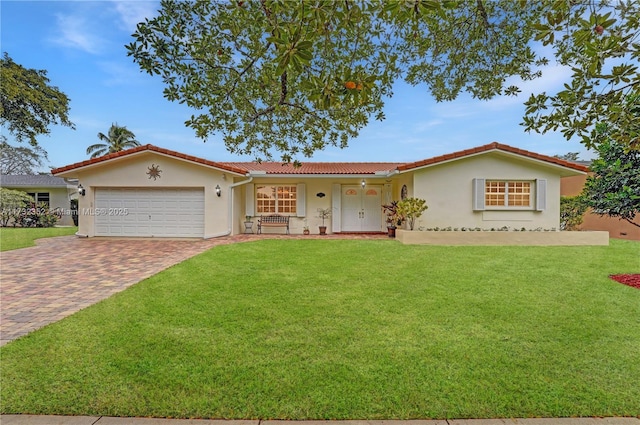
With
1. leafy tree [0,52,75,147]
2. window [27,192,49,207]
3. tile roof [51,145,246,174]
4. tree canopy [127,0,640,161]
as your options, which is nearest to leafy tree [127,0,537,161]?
tree canopy [127,0,640,161]

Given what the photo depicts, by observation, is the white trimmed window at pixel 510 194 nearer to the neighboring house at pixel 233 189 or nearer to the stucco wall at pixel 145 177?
the neighboring house at pixel 233 189

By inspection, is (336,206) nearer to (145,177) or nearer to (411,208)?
(411,208)

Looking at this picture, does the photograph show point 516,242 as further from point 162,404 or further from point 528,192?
point 162,404

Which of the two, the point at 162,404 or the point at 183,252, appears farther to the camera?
the point at 183,252

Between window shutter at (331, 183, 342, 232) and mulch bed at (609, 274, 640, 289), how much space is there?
10176 millimetres

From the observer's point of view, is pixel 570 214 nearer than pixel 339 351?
No

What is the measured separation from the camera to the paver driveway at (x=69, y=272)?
15.3 ft


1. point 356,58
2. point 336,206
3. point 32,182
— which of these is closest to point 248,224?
point 336,206

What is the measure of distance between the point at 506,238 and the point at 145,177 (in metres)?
14.6

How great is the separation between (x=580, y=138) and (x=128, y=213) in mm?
14707

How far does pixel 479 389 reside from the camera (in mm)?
2744

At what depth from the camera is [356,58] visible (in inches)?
173

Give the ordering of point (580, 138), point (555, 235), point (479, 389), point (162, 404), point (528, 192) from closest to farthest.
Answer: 1. point (162, 404)
2. point (479, 389)
3. point (580, 138)
4. point (555, 235)
5. point (528, 192)

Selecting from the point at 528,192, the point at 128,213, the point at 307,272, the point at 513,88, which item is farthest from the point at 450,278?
the point at 128,213
